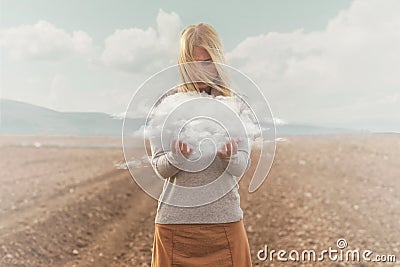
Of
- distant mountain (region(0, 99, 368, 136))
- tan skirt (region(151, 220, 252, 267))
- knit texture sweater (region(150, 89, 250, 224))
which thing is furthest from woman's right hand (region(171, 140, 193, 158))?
distant mountain (region(0, 99, 368, 136))

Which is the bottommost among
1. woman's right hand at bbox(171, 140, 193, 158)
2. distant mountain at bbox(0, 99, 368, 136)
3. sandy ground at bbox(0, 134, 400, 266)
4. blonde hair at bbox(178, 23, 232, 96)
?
sandy ground at bbox(0, 134, 400, 266)

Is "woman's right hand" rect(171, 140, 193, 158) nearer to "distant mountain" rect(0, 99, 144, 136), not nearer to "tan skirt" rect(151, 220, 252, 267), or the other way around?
"tan skirt" rect(151, 220, 252, 267)

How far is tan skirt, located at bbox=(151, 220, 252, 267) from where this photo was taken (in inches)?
35.1

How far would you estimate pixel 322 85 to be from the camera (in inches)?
70.7

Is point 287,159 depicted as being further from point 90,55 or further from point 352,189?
point 90,55

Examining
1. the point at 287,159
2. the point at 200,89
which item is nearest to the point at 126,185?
the point at 287,159

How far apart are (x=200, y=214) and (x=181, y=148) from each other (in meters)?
0.15

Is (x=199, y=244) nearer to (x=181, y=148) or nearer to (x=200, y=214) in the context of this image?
(x=200, y=214)

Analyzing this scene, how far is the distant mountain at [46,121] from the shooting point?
Result: 180cm

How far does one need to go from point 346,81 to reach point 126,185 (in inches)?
39.3

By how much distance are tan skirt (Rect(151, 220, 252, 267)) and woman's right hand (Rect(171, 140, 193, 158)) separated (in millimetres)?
159

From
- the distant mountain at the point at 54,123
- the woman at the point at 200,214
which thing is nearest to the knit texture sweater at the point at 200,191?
the woman at the point at 200,214

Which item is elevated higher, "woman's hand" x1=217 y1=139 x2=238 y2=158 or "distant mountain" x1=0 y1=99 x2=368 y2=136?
"distant mountain" x1=0 y1=99 x2=368 y2=136

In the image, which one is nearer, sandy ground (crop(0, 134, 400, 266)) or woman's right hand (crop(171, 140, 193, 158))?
woman's right hand (crop(171, 140, 193, 158))
